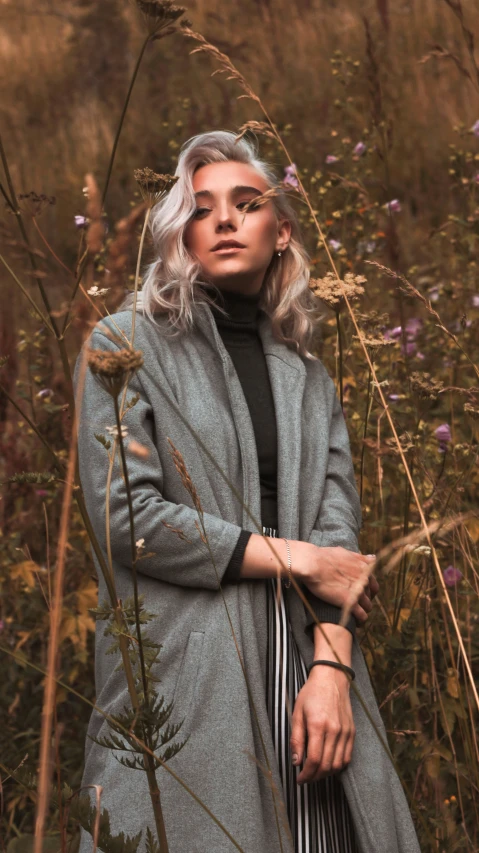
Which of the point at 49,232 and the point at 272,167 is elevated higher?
the point at 272,167

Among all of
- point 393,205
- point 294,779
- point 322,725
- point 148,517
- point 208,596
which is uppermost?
point 393,205

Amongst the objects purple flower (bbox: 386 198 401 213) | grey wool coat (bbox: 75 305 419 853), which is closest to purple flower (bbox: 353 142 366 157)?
purple flower (bbox: 386 198 401 213)

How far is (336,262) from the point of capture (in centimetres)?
298

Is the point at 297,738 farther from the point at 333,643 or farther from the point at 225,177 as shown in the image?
the point at 225,177

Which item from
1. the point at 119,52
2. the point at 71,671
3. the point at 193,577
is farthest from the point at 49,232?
the point at 193,577

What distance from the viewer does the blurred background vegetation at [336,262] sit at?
2213mm

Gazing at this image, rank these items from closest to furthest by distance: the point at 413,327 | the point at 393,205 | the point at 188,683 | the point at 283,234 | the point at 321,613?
the point at 188,683
the point at 321,613
the point at 283,234
the point at 393,205
the point at 413,327

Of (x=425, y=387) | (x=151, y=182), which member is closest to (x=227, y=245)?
(x=425, y=387)

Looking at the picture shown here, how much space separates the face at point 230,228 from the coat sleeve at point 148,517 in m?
0.39

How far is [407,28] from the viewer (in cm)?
665

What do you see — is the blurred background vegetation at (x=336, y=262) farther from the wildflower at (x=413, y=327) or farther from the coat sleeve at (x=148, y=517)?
the coat sleeve at (x=148, y=517)

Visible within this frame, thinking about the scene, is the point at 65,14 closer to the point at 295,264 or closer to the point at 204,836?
the point at 295,264

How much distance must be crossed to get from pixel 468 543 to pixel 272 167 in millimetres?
991

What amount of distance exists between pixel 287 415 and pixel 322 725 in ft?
2.08
